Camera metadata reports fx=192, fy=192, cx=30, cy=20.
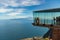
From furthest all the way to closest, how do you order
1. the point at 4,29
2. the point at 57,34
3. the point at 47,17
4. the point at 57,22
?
the point at 4,29 → the point at 47,17 → the point at 57,22 → the point at 57,34

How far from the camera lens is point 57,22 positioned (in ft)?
35.4

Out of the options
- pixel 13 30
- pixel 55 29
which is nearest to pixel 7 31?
pixel 13 30

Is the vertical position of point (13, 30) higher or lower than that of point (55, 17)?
lower

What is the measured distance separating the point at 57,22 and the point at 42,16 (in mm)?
1356

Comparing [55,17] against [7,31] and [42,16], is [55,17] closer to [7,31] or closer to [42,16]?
[42,16]

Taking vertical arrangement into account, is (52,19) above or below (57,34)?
above

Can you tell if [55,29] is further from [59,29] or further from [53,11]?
[53,11]

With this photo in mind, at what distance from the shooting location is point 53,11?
10961 mm

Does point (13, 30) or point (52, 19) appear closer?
point (52, 19)

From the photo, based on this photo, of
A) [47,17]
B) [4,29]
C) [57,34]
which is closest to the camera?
[57,34]

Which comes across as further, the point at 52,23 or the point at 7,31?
the point at 7,31

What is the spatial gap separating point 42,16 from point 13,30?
28.8 m

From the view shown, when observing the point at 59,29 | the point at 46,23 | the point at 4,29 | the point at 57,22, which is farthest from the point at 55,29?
the point at 4,29

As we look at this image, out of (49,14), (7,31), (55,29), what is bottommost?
(7,31)
